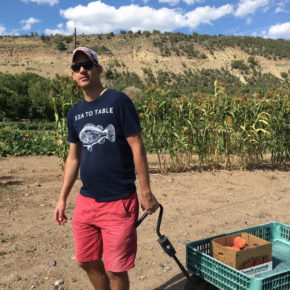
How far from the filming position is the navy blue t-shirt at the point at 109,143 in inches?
82.7

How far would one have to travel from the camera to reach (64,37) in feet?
199

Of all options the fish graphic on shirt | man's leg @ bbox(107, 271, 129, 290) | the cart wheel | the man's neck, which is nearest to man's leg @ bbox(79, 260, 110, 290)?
man's leg @ bbox(107, 271, 129, 290)

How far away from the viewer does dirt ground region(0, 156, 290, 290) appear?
3.21m

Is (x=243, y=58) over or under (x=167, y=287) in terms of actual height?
over

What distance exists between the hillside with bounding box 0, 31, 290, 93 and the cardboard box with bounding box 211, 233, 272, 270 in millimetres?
42238

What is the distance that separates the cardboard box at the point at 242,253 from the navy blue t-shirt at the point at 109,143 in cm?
96

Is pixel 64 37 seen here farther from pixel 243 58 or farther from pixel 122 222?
pixel 122 222

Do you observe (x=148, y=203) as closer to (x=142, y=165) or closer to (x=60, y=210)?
(x=142, y=165)

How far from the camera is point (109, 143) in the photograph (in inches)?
84.0

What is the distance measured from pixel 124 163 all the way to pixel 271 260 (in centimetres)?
154

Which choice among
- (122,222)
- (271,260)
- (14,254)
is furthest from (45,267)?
(271,260)

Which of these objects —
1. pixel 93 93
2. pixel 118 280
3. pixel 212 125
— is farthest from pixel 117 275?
pixel 212 125

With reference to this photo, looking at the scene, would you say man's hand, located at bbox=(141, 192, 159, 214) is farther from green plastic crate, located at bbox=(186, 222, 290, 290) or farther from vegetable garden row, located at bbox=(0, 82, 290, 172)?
vegetable garden row, located at bbox=(0, 82, 290, 172)

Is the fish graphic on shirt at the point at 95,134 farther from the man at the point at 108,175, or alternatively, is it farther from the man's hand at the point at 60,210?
the man's hand at the point at 60,210
